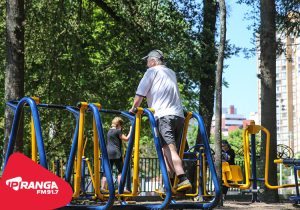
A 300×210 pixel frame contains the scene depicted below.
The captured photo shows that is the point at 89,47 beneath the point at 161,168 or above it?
above

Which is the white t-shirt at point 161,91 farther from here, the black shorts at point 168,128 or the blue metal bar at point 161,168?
the blue metal bar at point 161,168

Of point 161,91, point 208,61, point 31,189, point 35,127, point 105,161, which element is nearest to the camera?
point 31,189

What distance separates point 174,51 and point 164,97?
37.8 ft

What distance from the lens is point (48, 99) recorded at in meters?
19.4

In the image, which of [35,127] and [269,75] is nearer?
[35,127]

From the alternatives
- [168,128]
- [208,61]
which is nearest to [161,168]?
[168,128]

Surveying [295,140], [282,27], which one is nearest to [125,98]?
[282,27]

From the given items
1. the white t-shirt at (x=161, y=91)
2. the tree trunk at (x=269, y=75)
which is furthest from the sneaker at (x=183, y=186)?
the tree trunk at (x=269, y=75)

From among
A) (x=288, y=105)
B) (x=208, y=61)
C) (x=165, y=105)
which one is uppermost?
(x=288, y=105)

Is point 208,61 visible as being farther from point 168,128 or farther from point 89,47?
point 168,128

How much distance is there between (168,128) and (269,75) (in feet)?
27.7

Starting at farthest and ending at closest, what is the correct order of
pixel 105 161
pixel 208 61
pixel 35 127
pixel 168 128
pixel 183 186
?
→ pixel 208 61 < pixel 168 128 < pixel 183 186 < pixel 105 161 < pixel 35 127

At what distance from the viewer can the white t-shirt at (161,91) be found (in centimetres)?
764

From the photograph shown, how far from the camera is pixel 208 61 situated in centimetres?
1998
